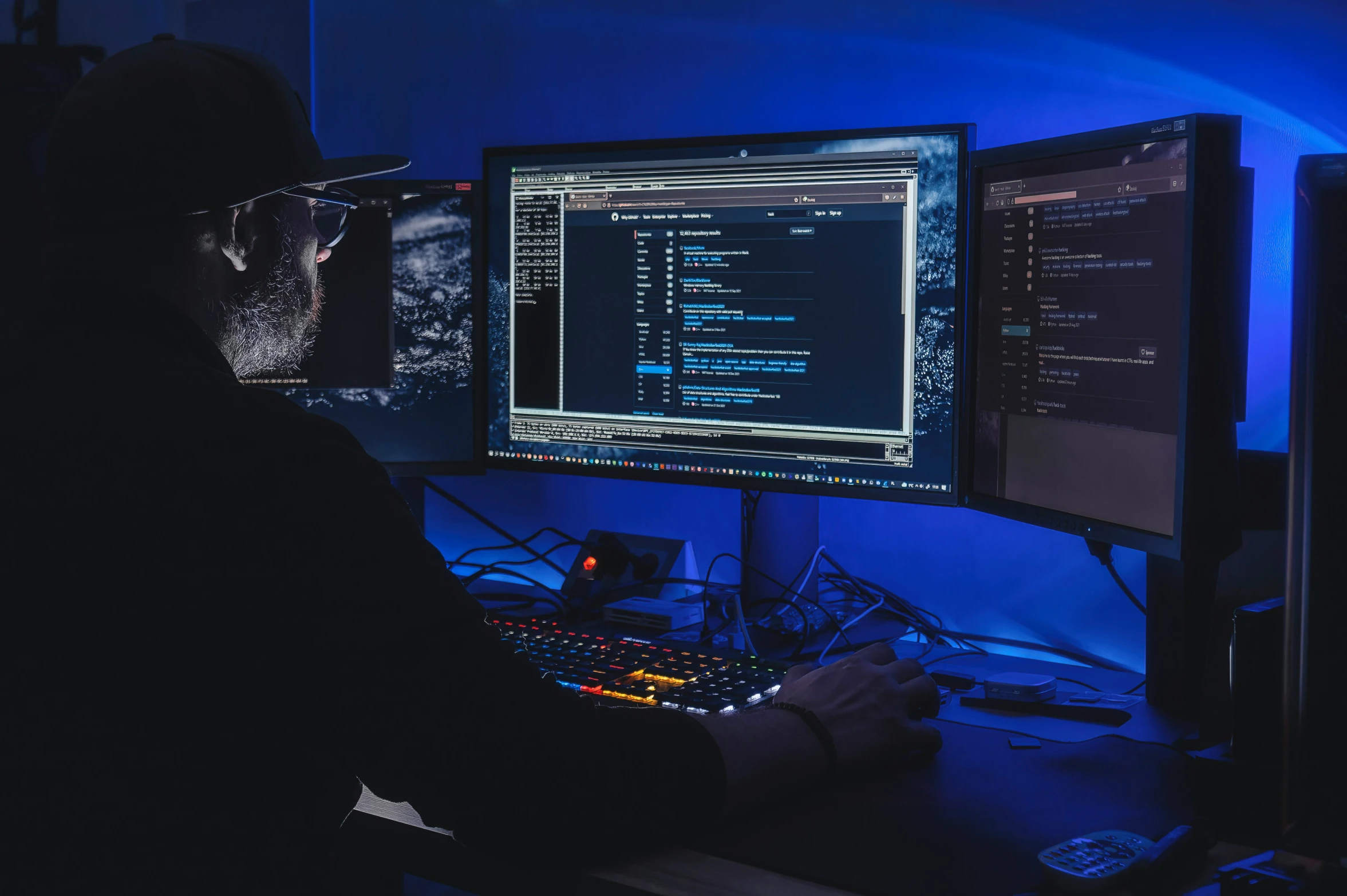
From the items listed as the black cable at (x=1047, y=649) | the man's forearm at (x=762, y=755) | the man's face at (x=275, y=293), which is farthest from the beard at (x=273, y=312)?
the black cable at (x=1047, y=649)

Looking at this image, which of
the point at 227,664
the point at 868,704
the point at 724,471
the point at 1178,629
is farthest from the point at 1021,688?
the point at 227,664

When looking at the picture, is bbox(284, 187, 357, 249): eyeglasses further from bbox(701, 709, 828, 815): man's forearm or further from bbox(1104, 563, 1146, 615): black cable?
bbox(1104, 563, 1146, 615): black cable

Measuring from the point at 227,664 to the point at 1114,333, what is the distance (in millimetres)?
845

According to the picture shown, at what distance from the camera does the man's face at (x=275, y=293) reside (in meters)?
0.91

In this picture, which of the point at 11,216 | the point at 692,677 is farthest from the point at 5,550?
the point at 11,216

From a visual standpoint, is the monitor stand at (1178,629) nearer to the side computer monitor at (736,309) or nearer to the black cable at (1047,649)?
the black cable at (1047,649)

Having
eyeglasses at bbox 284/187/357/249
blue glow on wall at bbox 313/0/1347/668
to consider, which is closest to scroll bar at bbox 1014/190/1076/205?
blue glow on wall at bbox 313/0/1347/668

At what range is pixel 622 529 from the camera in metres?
1.76

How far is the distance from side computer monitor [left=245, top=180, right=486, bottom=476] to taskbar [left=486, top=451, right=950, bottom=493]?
10cm

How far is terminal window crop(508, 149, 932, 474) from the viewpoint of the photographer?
1303 millimetres

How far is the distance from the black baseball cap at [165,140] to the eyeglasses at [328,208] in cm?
9


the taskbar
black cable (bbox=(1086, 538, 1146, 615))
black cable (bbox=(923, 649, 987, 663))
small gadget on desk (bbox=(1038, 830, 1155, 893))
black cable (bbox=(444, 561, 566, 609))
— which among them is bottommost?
black cable (bbox=(923, 649, 987, 663))

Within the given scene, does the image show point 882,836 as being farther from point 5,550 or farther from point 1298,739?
point 5,550

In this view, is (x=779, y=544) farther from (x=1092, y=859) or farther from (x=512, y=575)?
(x=1092, y=859)
